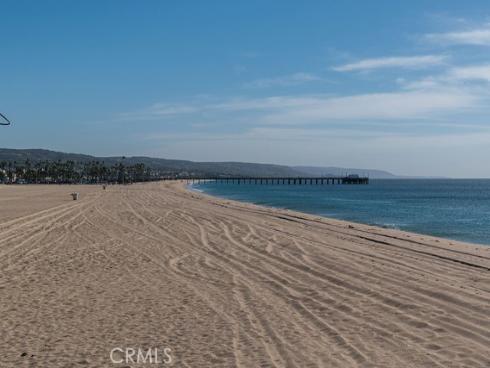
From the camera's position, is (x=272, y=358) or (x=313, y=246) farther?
(x=313, y=246)

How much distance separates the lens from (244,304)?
8039 millimetres

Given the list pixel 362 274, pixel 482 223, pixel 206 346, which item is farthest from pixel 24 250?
pixel 482 223

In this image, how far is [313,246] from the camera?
1510cm

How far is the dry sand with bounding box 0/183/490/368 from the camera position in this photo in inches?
229

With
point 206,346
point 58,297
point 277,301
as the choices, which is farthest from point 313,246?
point 206,346

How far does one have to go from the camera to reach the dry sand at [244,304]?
5824 millimetres

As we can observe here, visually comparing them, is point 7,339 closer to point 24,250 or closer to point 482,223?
point 24,250

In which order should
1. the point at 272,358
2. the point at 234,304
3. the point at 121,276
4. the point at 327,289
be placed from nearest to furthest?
the point at 272,358
the point at 234,304
the point at 327,289
the point at 121,276

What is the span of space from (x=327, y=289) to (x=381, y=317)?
1.86 meters

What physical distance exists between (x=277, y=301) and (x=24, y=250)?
8.18 metres

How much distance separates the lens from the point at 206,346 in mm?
6039

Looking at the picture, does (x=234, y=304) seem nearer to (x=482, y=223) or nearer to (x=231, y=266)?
(x=231, y=266)

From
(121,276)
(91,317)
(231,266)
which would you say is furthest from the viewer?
(231,266)

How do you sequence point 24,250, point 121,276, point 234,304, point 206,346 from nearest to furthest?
point 206,346, point 234,304, point 121,276, point 24,250
